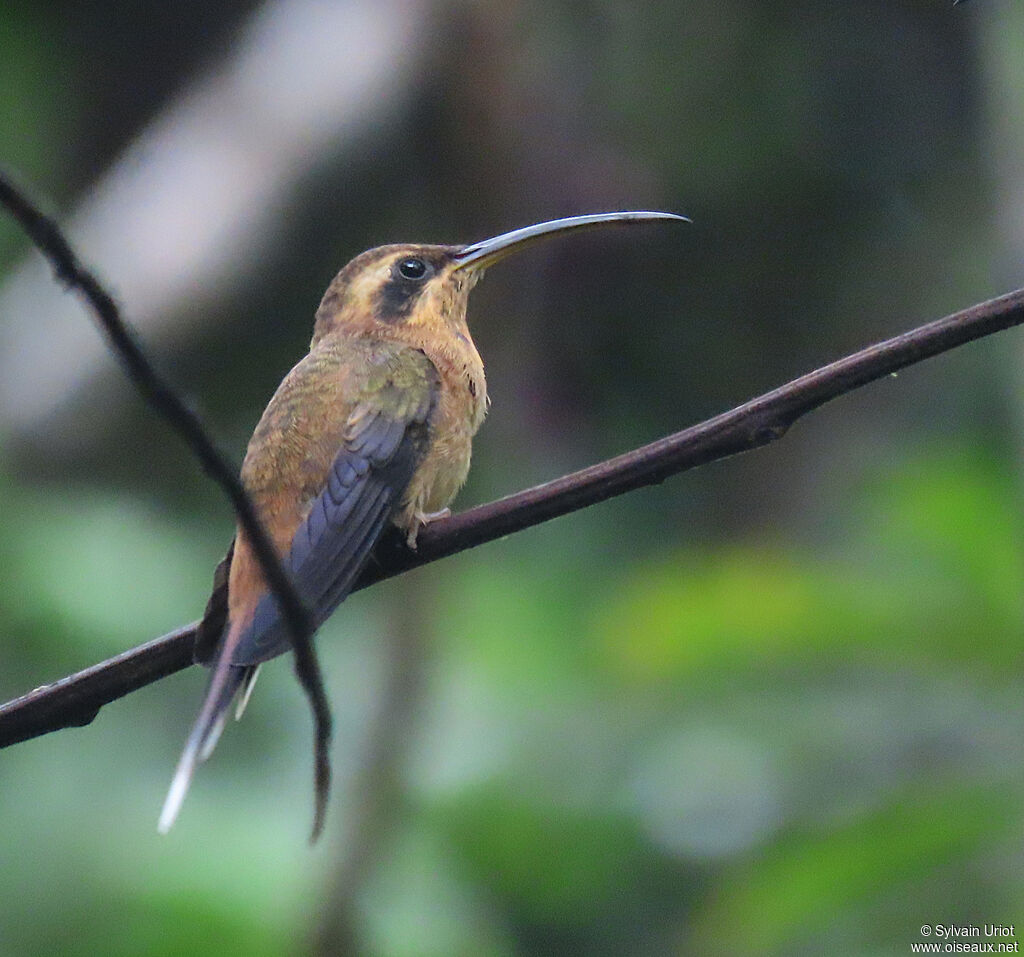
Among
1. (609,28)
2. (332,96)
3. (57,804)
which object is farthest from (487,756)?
(609,28)

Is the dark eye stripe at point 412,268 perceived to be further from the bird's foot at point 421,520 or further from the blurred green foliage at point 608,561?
the blurred green foliage at point 608,561

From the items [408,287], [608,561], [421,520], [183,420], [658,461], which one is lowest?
[608,561]

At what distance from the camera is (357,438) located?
3.14 m

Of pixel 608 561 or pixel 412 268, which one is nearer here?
pixel 412 268

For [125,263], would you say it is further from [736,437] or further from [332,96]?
[736,437]

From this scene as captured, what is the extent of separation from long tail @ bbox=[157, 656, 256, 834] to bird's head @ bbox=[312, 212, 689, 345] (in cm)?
134

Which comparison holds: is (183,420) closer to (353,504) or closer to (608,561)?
(353,504)

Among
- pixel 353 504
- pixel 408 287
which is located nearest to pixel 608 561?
pixel 408 287

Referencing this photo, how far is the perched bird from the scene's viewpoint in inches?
104

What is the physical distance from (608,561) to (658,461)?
4273mm

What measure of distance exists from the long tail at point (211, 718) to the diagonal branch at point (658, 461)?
159 millimetres

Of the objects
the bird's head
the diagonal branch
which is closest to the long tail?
the diagonal branch

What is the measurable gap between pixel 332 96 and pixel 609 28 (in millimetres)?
1423

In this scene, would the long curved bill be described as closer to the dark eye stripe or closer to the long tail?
the dark eye stripe
